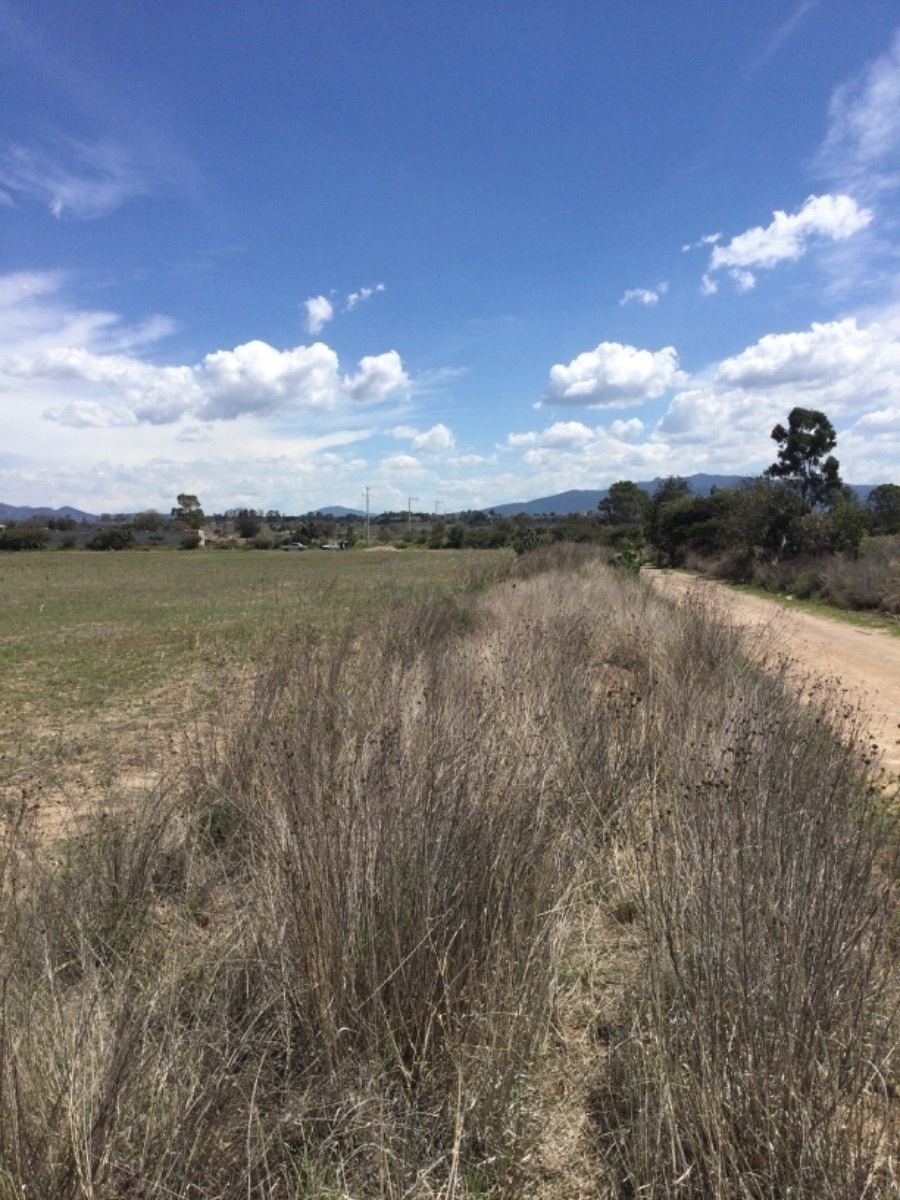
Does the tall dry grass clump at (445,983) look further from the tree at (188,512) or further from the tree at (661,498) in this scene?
the tree at (188,512)

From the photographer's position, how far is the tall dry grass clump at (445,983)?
184cm

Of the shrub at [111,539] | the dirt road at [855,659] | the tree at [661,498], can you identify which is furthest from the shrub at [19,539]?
the dirt road at [855,659]

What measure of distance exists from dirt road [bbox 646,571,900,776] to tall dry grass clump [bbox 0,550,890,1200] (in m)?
3.56

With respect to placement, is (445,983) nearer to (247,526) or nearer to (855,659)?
(855,659)

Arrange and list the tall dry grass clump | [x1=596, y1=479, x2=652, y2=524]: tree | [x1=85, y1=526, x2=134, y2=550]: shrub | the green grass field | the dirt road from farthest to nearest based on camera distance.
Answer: [x1=85, y1=526, x2=134, y2=550]: shrub
[x1=596, y1=479, x2=652, y2=524]: tree
the green grass field
the dirt road
the tall dry grass clump

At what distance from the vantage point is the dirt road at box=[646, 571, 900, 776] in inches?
269

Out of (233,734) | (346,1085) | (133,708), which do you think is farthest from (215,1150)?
(133,708)

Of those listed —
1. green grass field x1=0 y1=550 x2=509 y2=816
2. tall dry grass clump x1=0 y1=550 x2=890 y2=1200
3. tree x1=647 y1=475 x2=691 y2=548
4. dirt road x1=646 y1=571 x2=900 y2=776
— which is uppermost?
tree x1=647 y1=475 x2=691 y2=548

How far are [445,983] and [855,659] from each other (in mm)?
10949

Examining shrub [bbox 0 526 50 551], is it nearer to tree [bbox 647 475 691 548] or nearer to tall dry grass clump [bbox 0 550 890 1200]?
tree [bbox 647 475 691 548]

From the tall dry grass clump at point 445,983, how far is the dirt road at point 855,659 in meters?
3.56

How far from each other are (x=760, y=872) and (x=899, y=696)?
7804 millimetres

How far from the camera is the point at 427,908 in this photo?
8.20 ft

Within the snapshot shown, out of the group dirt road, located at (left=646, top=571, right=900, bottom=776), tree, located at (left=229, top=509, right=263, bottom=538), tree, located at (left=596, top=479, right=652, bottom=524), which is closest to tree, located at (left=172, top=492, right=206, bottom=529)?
tree, located at (left=229, top=509, right=263, bottom=538)
